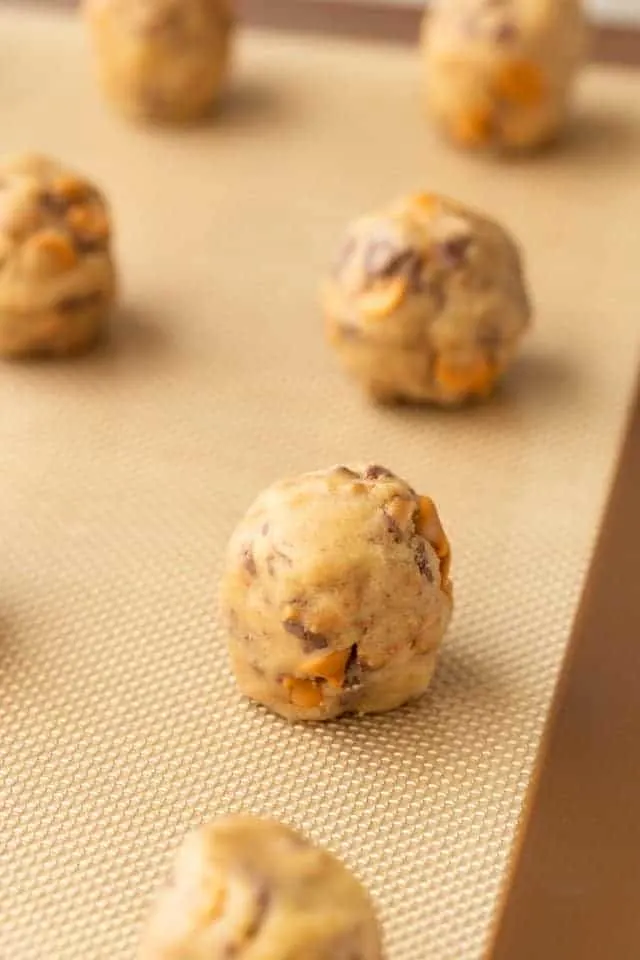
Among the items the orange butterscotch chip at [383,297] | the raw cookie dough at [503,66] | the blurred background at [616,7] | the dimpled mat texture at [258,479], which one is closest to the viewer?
the dimpled mat texture at [258,479]

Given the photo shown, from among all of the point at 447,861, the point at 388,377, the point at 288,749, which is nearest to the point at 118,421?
the point at 388,377

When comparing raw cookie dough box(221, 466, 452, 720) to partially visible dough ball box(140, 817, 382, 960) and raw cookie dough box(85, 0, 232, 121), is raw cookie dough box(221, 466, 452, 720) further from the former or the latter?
raw cookie dough box(85, 0, 232, 121)

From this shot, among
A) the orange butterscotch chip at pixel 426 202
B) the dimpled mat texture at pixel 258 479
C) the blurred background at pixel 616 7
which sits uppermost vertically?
the orange butterscotch chip at pixel 426 202

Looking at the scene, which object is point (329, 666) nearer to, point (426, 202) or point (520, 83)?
point (426, 202)

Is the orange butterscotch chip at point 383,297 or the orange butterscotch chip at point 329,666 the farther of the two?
the orange butterscotch chip at point 383,297

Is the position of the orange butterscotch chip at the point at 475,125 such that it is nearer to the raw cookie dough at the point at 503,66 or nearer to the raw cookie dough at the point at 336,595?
the raw cookie dough at the point at 503,66

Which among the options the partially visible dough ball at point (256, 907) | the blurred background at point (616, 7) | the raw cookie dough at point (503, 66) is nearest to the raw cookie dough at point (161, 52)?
the raw cookie dough at point (503, 66)

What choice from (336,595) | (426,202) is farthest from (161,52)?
(336,595)

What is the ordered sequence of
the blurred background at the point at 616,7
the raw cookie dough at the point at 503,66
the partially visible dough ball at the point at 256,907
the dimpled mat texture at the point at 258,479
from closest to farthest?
the partially visible dough ball at the point at 256,907 → the dimpled mat texture at the point at 258,479 → the raw cookie dough at the point at 503,66 → the blurred background at the point at 616,7
